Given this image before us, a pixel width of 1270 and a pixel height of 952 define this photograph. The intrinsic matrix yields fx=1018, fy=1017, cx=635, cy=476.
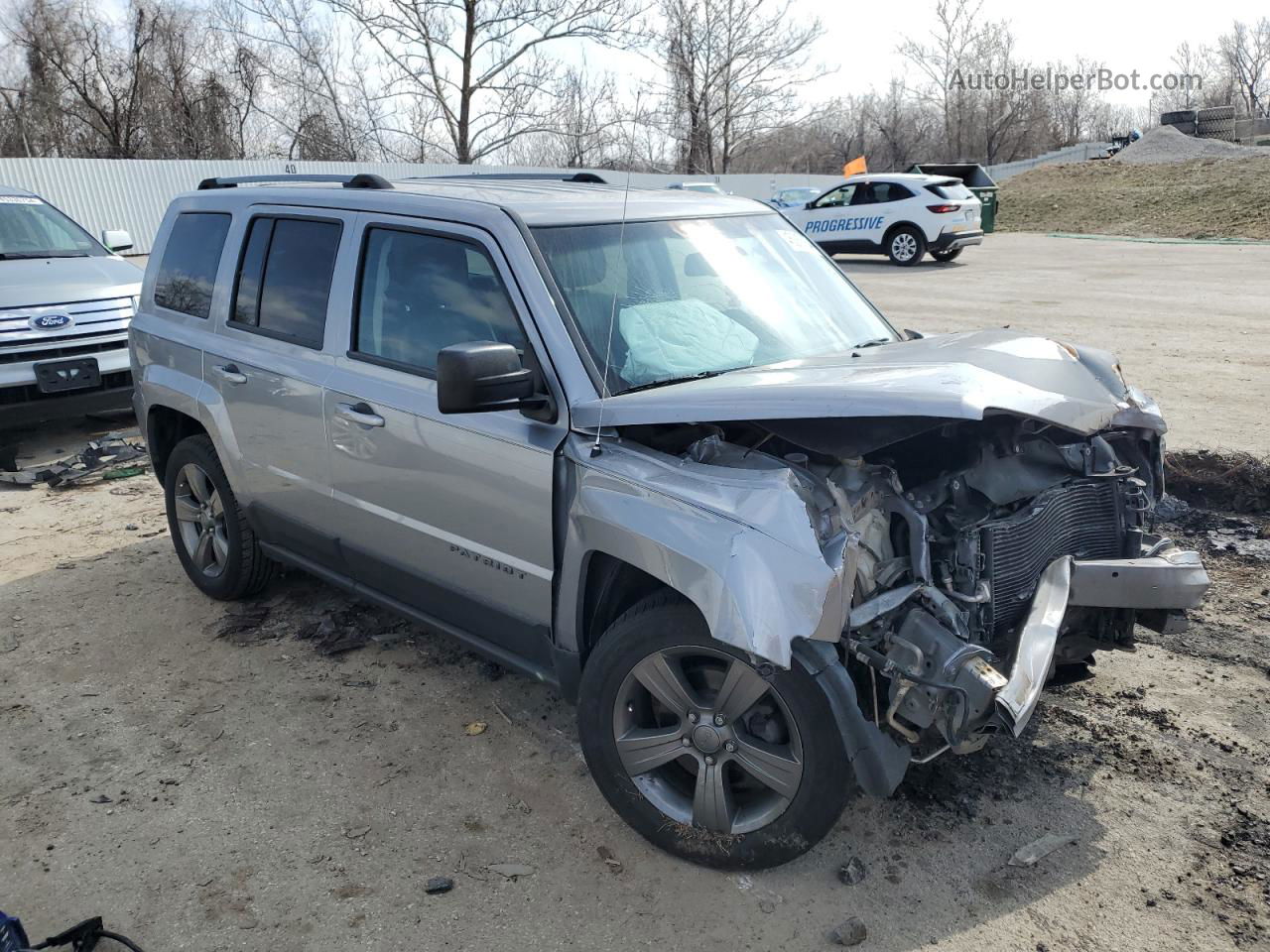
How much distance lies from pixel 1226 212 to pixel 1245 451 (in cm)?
2321

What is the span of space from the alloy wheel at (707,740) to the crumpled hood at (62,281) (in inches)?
280

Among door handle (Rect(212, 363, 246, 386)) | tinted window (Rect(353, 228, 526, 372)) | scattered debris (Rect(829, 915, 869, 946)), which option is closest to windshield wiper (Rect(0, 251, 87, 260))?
door handle (Rect(212, 363, 246, 386))

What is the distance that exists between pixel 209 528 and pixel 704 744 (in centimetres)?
321

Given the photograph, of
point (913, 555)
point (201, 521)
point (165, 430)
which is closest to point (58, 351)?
point (165, 430)

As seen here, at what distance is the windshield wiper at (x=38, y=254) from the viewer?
29.2ft

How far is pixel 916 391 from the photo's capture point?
2760 mm

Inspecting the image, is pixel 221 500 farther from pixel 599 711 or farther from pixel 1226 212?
pixel 1226 212

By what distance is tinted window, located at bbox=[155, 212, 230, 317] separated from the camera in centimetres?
477

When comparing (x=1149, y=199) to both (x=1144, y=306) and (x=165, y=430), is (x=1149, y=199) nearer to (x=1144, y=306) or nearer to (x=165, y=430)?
(x=1144, y=306)

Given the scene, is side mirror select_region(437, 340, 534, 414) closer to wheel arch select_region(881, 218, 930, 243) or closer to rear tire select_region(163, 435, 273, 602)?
rear tire select_region(163, 435, 273, 602)

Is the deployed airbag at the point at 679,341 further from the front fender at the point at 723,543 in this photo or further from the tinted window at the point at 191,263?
the tinted window at the point at 191,263

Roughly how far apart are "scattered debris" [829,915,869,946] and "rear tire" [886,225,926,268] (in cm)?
1892

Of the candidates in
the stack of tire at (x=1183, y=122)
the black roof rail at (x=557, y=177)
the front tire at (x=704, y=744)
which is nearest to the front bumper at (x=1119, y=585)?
the front tire at (x=704, y=744)

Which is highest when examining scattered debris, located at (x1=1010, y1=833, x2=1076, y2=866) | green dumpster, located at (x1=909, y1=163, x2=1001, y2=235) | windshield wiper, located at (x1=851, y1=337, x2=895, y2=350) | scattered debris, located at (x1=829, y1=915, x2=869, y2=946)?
green dumpster, located at (x1=909, y1=163, x2=1001, y2=235)
